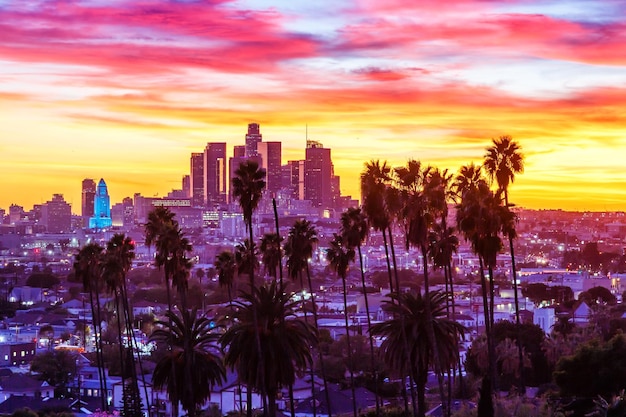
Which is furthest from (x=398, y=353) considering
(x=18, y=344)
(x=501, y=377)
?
(x=18, y=344)

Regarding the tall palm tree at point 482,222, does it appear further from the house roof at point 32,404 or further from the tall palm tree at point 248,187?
the house roof at point 32,404

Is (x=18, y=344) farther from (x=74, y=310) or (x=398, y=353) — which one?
(x=398, y=353)

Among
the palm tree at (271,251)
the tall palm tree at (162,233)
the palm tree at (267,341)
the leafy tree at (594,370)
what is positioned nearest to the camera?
the palm tree at (267,341)

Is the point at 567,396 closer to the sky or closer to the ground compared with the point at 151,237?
closer to the ground

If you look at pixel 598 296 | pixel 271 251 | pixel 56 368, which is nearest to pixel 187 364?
pixel 271 251

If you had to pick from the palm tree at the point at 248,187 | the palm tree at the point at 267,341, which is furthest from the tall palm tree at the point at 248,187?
the palm tree at the point at 267,341

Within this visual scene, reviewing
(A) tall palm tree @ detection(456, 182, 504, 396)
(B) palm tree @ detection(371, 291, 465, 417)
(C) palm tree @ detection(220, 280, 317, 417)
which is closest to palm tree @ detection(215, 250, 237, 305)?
(A) tall palm tree @ detection(456, 182, 504, 396)
